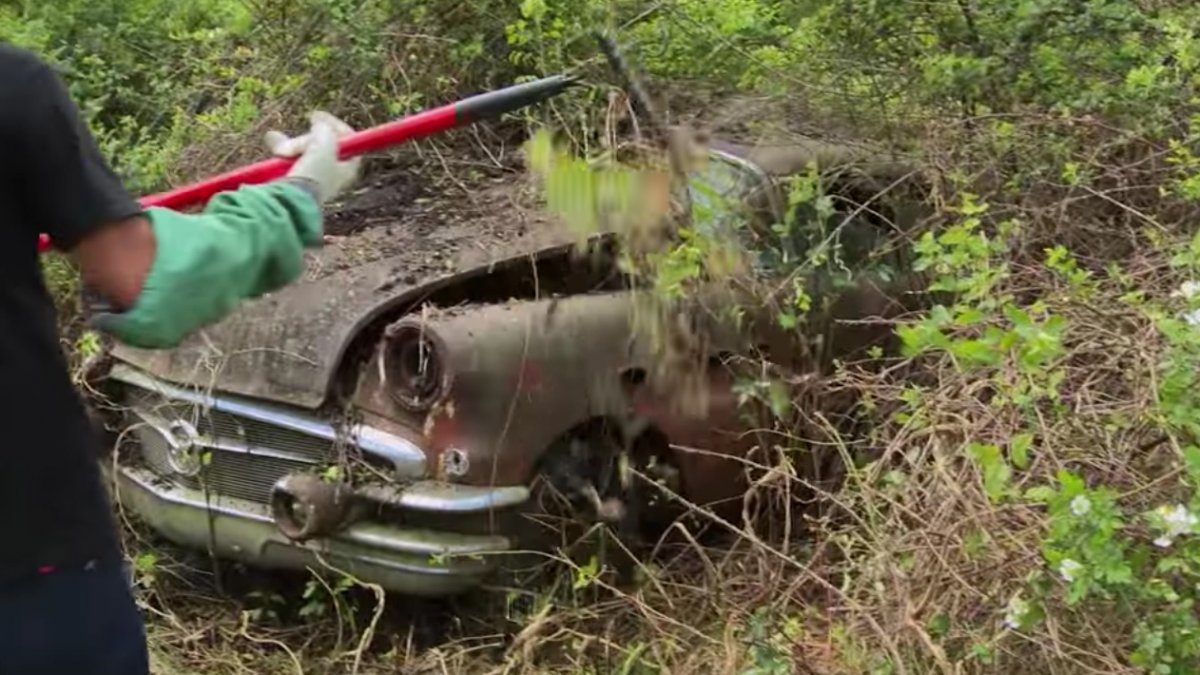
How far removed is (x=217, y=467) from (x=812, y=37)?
2.82 metres

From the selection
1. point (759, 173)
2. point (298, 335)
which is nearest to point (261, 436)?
point (298, 335)

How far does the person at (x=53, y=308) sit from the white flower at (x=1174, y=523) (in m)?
1.70

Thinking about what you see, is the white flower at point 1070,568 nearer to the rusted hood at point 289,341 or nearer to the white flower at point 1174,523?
the white flower at point 1174,523

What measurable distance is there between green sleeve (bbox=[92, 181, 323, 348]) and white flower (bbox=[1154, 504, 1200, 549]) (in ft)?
5.58

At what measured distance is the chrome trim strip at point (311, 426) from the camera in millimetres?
4020

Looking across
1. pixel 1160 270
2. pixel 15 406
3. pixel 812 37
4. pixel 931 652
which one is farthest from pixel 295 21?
pixel 15 406

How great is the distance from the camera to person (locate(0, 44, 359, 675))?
172 centimetres

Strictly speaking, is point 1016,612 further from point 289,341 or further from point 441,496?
point 289,341

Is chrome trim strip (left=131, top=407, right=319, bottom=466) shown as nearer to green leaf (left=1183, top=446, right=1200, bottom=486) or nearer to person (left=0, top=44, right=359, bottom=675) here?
person (left=0, top=44, right=359, bottom=675)

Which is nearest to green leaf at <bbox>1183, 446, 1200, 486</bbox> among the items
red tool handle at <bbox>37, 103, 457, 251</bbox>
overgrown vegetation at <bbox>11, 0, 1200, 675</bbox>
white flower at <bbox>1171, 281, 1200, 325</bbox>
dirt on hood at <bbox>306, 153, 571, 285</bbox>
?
overgrown vegetation at <bbox>11, 0, 1200, 675</bbox>

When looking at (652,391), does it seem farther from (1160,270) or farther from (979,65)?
(979,65)

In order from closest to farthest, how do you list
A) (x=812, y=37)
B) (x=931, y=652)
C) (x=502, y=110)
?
(x=502, y=110) < (x=931, y=652) < (x=812, y=37)

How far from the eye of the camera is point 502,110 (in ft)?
9.00

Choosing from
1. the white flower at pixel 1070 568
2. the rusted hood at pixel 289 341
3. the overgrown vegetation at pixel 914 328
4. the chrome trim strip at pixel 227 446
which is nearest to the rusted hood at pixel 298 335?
the rusted hood at pixel 289 341
